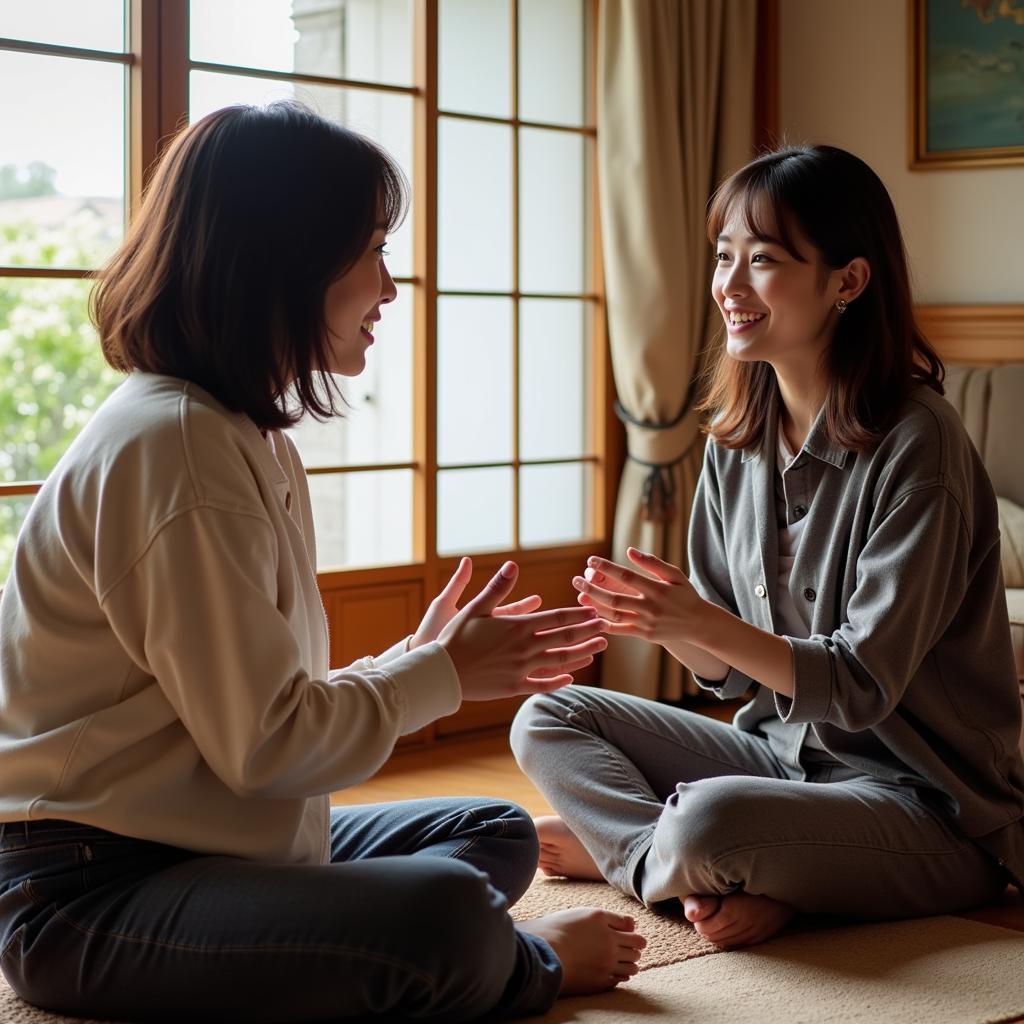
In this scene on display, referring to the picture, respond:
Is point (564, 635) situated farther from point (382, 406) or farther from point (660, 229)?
point (660, 229)

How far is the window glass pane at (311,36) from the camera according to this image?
3.44m

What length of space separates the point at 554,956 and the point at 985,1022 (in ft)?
1.80

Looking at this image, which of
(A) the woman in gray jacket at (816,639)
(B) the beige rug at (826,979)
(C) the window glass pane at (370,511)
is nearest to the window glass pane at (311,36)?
(C) the window glass pane at (370,511)

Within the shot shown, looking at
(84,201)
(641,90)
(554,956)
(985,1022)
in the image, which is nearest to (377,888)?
(554,956)

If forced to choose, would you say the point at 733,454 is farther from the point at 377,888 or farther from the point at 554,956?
the point at 377,888

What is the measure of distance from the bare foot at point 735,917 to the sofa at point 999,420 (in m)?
1.63

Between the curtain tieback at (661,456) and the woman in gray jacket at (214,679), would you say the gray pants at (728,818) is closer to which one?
the woman in gray jacket at (214,679)

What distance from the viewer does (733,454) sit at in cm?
255

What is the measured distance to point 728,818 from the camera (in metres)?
2.16

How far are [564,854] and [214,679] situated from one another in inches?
44.2

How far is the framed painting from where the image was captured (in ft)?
13.9

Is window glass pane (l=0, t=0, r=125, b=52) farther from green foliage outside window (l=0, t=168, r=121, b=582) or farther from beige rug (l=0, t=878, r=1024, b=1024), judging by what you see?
beige rug (l=0, t=878, r=1024, b=1024)

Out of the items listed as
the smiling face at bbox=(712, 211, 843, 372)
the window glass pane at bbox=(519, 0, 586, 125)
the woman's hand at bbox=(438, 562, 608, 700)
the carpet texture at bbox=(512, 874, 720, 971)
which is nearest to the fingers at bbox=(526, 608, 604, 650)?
the woman's hand at bbox=(438, 562, 608, 700)

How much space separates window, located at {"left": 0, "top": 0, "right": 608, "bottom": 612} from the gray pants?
132 cm
